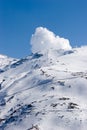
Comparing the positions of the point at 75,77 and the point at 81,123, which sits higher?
the point at 75,77

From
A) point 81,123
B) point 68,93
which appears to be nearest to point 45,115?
point 81,123

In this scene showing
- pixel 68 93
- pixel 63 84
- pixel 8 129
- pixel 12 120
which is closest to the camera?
pixel 8 129

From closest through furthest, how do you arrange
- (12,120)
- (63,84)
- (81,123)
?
(81,123)
(12,120)
(63,84)

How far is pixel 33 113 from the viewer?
151000mm

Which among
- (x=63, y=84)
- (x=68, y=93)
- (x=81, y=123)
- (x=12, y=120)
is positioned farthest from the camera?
(x=63, y=84)

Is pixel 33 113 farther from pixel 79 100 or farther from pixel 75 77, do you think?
pixel 75 77

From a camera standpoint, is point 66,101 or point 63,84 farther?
point 63,84

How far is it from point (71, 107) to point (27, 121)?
17319mm

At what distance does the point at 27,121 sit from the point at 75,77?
56004 mm

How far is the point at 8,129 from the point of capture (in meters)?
143

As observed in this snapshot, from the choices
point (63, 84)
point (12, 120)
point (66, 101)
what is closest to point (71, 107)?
point (66, 101)

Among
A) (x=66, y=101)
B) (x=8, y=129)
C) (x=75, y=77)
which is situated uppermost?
(x=75, y=77)

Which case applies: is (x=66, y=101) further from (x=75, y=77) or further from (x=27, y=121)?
(x=75, y=77)

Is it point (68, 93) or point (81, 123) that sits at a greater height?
point (68, 93)
